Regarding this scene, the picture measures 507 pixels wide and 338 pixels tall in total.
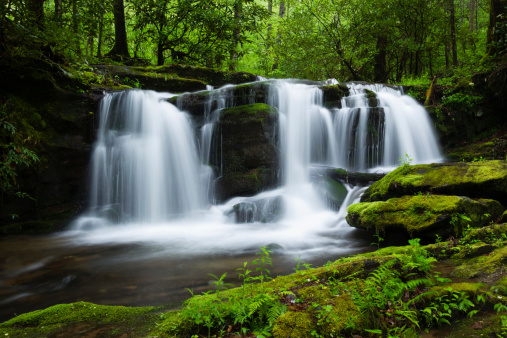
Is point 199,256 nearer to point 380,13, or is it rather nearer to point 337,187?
point 337,187

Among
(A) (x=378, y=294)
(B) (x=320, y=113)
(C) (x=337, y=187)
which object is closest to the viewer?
(A) (x=378, y=294)

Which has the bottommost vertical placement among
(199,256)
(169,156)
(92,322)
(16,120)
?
(199,256)

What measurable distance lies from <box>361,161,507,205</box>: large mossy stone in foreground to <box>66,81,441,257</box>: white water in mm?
1509

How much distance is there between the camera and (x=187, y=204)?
29.8ft

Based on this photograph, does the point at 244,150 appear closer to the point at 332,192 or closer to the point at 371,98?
the point at 332,192

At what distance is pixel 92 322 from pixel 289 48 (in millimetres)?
16948

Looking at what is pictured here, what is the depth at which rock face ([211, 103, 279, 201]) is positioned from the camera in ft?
30.2

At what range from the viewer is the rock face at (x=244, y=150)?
30.2 ft

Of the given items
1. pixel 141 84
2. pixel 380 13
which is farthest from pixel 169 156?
pixel 380 13

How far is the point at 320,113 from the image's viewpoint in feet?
35.6

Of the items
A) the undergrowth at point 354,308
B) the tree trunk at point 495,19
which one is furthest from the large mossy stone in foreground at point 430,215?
the tree trunk at point 495,19

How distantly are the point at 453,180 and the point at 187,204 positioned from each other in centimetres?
Answer: 674

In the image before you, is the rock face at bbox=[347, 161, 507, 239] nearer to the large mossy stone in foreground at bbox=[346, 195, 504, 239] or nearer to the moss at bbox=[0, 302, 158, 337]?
the large mossy stone in foreground at bbox=[346, 195, 504, 239]

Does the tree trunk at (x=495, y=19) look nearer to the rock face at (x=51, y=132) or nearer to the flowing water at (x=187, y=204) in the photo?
the flowing water at (x=187, y=204)
